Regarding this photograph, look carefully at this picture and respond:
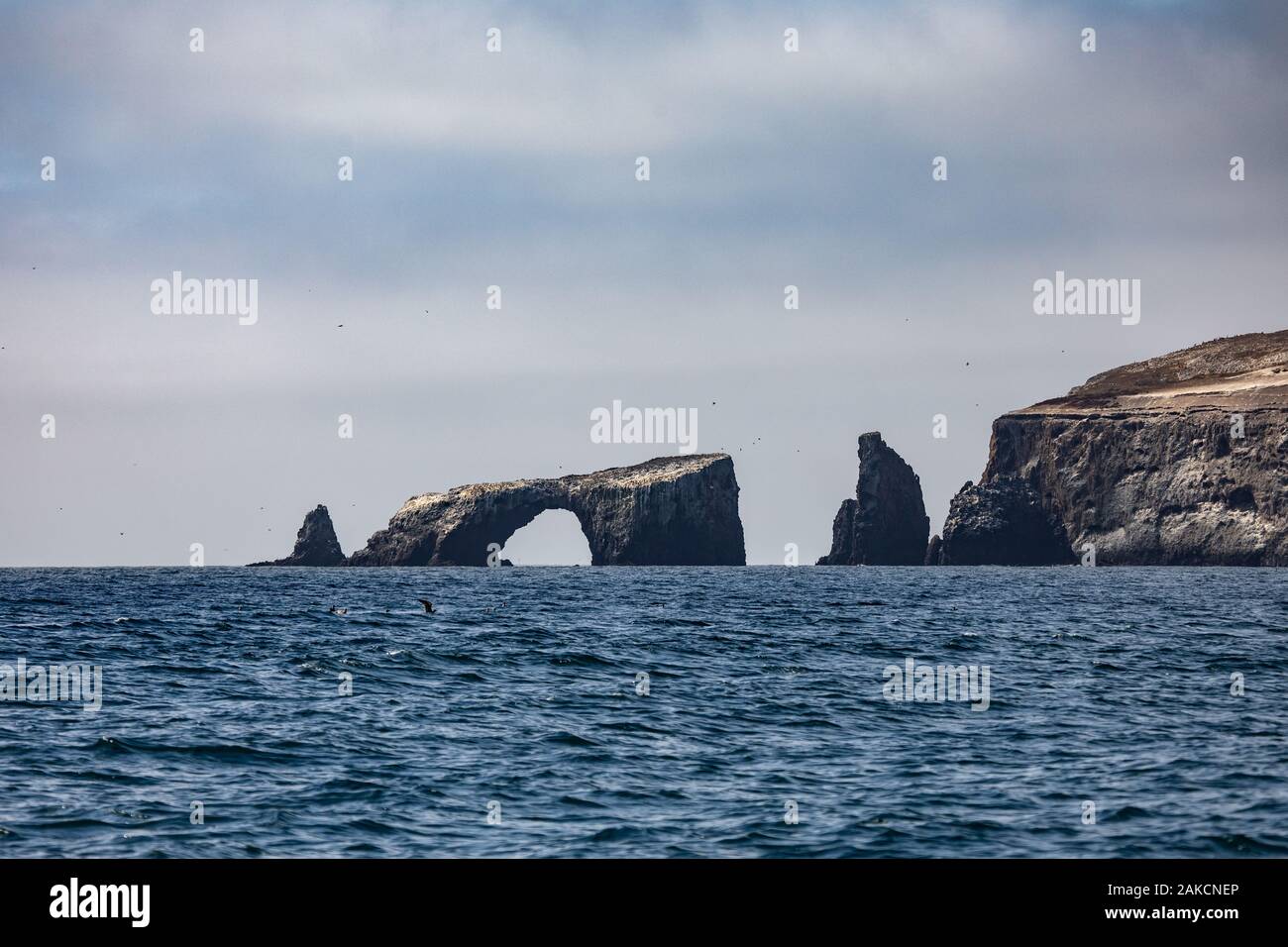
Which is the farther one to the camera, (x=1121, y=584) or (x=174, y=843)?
(x=1121, y=584)

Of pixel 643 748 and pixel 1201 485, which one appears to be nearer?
pixel 643 748

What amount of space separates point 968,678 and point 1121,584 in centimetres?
7854

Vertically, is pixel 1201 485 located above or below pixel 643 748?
above

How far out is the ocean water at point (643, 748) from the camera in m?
16.8

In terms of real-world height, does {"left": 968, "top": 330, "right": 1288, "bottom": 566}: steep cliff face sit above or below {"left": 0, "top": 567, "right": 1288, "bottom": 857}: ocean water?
above

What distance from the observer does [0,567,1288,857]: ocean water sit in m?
16.8

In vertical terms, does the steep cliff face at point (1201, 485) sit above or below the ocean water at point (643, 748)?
above

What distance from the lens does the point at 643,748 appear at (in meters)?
23.2

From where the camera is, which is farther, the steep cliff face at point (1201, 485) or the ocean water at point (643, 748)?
the steep cliff face at point (1201, 485)

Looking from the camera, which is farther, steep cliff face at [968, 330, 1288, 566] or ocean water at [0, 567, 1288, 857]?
steep cliff face at [968, 330, 1288, 566]
